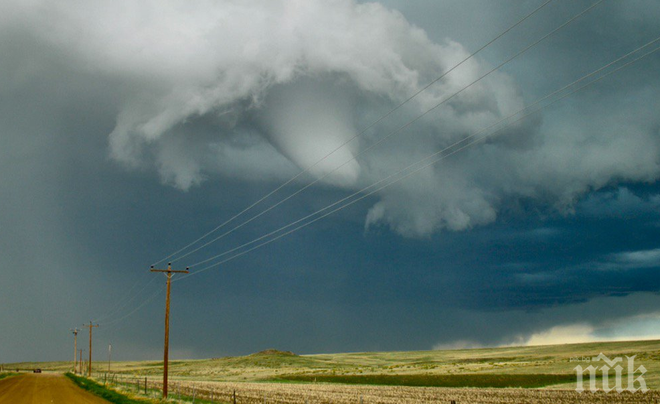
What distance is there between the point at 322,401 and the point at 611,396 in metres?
28.9

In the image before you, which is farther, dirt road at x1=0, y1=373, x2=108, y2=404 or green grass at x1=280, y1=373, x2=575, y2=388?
green grass at x1=280, y1=373, x2=575, y2=388

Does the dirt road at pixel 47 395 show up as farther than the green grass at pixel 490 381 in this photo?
No

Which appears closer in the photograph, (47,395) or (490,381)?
(47,395)

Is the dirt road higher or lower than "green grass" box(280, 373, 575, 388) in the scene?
higher

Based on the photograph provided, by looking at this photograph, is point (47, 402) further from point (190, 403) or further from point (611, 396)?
point (611, 396)

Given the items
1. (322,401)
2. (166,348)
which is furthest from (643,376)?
(166,348)

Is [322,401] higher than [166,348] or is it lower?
lower

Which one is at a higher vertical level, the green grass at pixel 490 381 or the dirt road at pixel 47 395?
the dirt road at pixel 47 395

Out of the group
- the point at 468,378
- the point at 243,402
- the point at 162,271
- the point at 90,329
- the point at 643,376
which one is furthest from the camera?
the point at 90,329

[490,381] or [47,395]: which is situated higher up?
[47,395]

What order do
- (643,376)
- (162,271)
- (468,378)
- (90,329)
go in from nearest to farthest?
(162,271) → (643,376) → (468,378) → (90,329)

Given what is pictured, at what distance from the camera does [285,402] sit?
5038 cm

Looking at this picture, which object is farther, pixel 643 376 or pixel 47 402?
pixel 643 376

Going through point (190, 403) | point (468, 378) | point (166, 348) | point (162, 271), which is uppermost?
point (162, 271)
